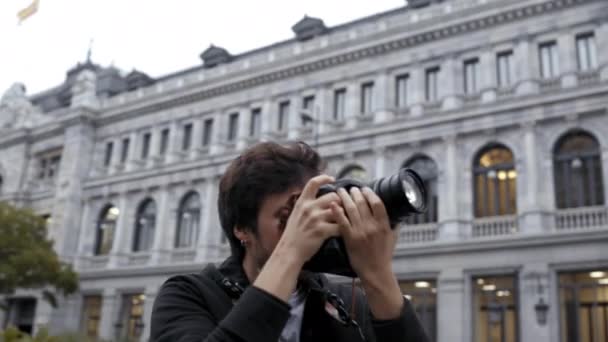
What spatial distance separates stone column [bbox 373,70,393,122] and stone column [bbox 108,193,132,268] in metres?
14.5

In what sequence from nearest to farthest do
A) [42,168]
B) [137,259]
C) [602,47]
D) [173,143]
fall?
[602,47], [137,259], [173,143], [42,168]

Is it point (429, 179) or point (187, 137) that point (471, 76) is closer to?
point (429, 179)

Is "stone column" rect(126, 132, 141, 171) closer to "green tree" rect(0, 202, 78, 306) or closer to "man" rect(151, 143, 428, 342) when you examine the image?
"green tree" rect(0, 202, 78, 306)

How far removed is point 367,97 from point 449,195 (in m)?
6.09

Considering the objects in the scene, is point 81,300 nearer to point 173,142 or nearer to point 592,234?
point 173,142

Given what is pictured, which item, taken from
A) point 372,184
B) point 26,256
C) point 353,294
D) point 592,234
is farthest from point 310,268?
point 26,256

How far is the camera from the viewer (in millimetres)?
1683

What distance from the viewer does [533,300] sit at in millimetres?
19969

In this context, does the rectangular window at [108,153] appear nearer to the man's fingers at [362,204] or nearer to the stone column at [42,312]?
the stone column at [42,312]

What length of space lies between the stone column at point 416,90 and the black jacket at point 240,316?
22.9 meters

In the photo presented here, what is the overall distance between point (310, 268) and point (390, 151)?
75.9ft

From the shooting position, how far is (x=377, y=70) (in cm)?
2591

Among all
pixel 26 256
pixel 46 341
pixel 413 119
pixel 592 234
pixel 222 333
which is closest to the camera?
pixel 222 333

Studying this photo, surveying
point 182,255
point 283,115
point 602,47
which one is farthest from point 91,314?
point 602,47
